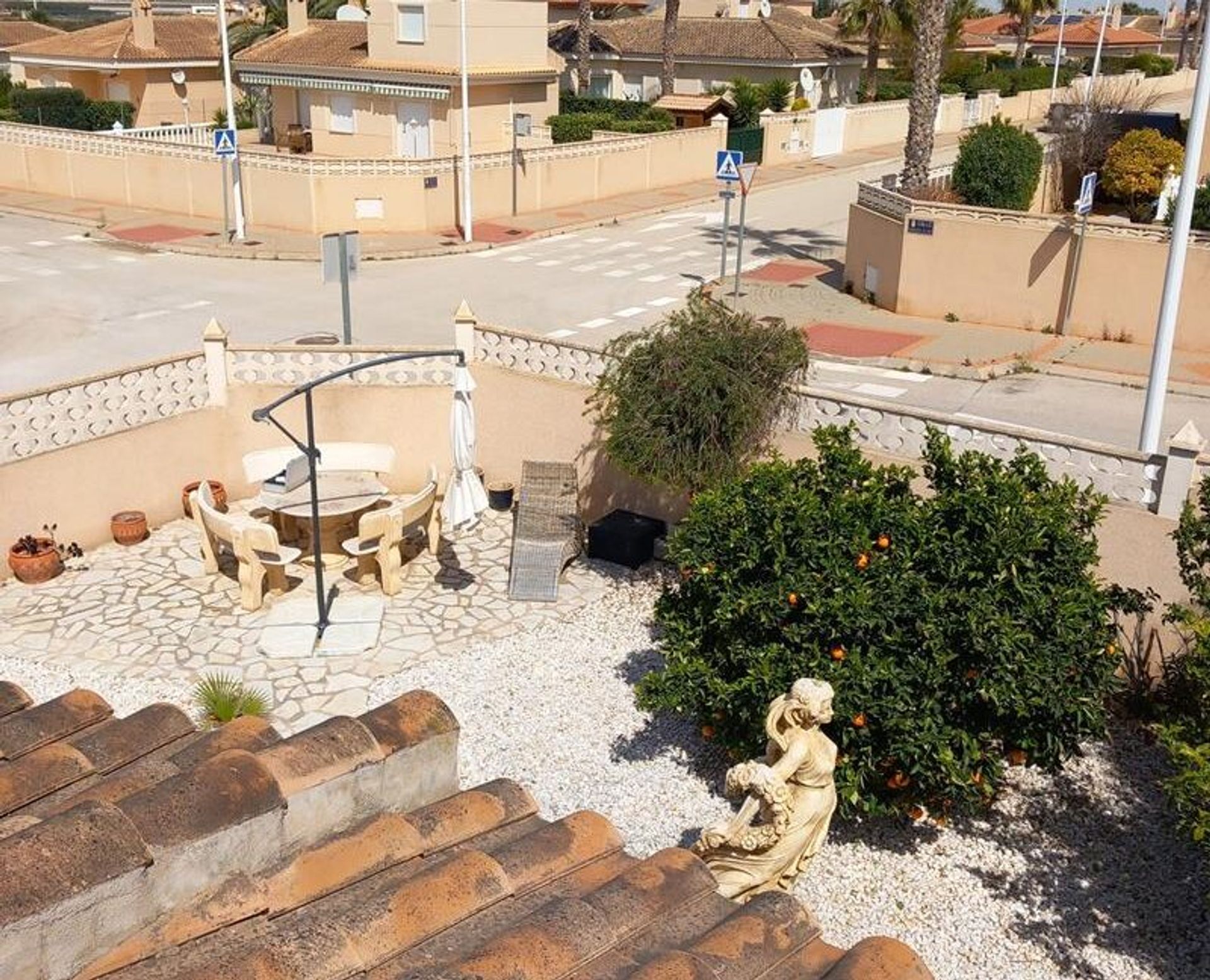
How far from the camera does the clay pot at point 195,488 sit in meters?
14.7

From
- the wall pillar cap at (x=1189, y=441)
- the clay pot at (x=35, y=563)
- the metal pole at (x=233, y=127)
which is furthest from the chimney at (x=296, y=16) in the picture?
the wall pillar cap at (x=1189, y=441)

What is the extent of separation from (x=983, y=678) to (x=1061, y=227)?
15.4m

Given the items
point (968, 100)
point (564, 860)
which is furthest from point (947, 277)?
point (968, 100)

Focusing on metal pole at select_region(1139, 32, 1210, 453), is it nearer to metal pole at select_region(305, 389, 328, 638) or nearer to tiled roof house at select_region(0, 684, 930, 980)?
metal pole at select_region(305, 389, 328, 638)

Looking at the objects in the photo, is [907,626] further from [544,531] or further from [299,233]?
[299,233]

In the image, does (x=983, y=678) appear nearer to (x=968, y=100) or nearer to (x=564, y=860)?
(x=564, y=860)

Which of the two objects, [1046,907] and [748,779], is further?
[1046,907]

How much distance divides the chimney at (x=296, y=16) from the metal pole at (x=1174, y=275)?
34214mm

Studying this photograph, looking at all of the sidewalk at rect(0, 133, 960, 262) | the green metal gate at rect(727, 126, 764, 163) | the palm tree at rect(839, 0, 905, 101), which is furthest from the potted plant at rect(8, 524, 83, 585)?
the palm tree at rect(839, 0, 905, 101)

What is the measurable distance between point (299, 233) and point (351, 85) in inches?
357

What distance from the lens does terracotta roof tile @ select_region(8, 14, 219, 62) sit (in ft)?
147

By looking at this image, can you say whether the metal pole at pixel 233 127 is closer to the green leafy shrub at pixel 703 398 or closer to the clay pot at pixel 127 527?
the clay pot at pixel 127 527

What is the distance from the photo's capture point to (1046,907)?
344 inches

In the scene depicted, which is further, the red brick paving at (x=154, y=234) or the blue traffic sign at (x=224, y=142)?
the red brick paving at (x=154, y=234)
